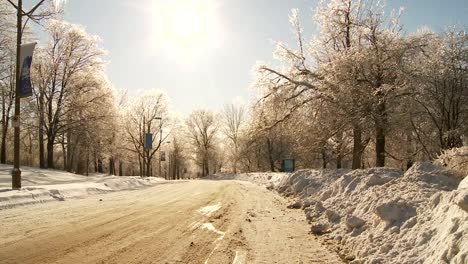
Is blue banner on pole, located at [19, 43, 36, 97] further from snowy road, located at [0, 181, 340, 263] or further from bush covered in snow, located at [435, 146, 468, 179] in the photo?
bush covered in snow, located at [435, 146, 468, 179]

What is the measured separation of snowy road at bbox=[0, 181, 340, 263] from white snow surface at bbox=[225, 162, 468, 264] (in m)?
0.56

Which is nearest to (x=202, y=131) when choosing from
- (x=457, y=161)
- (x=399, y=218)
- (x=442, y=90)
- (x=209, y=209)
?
(x=442, y=90)

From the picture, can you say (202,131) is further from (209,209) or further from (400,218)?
(400,218)

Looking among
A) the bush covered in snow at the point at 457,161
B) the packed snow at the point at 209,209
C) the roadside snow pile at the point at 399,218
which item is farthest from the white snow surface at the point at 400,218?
the packed snow at the point at 209,209

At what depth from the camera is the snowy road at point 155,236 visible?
5781 mm

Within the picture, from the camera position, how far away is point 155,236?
715cm

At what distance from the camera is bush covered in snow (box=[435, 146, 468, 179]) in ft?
26.6

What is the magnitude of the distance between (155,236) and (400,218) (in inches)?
165

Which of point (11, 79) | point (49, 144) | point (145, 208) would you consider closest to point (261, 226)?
point (145, 208)

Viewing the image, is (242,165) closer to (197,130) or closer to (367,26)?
(197,130)

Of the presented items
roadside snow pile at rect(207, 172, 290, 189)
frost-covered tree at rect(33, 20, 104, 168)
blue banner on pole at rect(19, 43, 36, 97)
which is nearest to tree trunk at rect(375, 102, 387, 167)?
roadside snow pile at rect(207, 172, 290, 189)

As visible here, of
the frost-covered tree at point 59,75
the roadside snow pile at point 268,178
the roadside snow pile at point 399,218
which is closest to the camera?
the roadside snow pile at point 399,218

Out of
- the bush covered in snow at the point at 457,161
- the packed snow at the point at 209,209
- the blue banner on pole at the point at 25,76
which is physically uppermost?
the blue banner on pole at the point at 25,76

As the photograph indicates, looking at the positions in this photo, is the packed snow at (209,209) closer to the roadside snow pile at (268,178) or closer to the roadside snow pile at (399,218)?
the roadside snow pile at (399,218)
